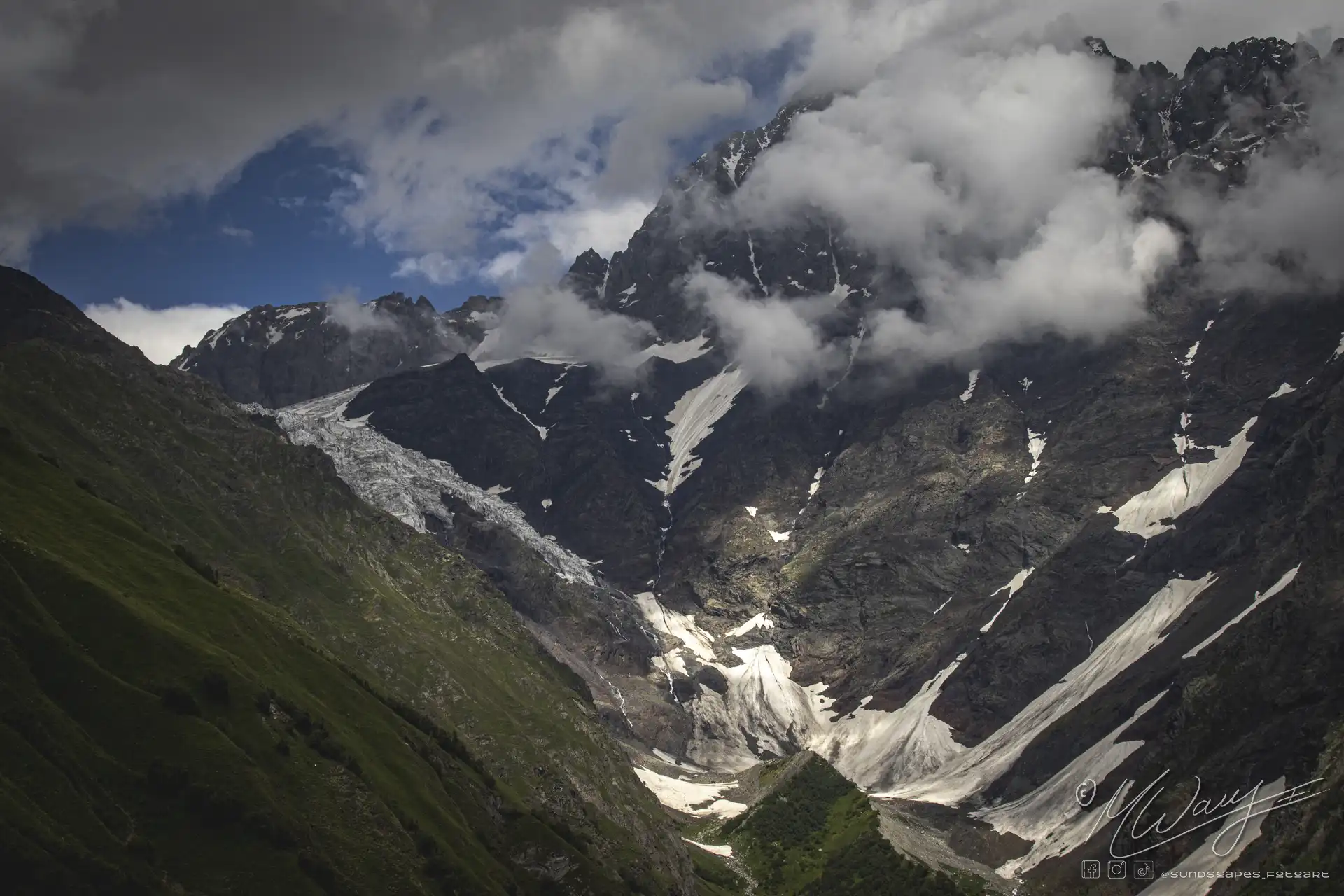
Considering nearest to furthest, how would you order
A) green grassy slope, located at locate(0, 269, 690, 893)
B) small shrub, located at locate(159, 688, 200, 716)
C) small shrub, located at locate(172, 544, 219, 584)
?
1. green grassy slope, located at locate(0, 269, 690, 893)
2. small shrub, located at locate(159, 688, 200, 716)
3. small shrub, located at locate(172, 544, 219, 584)

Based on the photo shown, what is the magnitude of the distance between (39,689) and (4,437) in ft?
219

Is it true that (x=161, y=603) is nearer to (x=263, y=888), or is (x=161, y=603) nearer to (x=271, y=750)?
(x=271, y=750)

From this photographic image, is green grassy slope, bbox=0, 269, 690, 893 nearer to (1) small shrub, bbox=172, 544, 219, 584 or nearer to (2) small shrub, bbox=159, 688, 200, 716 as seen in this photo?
Answer: (2) small shrub, bbox=159, 688, 200, 716

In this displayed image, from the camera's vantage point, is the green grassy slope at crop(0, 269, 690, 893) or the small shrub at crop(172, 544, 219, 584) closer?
the green grassy slope at crop(0, 269, 690, 893)

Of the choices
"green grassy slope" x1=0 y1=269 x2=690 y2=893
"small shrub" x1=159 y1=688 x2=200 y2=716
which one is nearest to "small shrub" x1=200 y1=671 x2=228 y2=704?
"green grassy slope" x1=0 y1=269 x2=690 y2=893

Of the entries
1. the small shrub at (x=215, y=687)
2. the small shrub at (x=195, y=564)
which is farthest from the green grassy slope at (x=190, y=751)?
the small shrub at (x=195, y=564)

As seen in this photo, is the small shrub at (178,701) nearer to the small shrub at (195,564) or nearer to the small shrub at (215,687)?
the small shrub at (215,687)

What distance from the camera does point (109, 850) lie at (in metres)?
82.1

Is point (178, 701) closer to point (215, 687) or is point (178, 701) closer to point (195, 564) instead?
point (215, 687)

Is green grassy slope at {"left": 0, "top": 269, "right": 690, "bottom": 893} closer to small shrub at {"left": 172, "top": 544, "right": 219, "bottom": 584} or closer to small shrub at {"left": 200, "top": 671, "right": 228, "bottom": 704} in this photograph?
small shrub at {"left": 200, "top": 671, "right": 228, "bottom": 704}

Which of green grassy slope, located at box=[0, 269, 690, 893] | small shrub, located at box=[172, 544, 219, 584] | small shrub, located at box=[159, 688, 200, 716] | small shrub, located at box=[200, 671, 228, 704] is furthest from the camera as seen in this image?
small shrub, located at box=[172, 544, 219, 584]

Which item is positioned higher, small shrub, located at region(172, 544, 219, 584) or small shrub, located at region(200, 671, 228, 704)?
small shrub, located at region(172, 544, 219, 584)

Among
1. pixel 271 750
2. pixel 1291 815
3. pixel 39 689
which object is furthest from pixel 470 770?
pixel 1291 815

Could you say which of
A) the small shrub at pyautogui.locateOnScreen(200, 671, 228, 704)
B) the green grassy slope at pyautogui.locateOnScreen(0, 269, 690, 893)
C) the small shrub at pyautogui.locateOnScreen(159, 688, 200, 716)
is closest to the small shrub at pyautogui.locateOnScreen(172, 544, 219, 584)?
the green grassy slope at pyautogui.locateOnScreen(0, 269, 690, 893)
